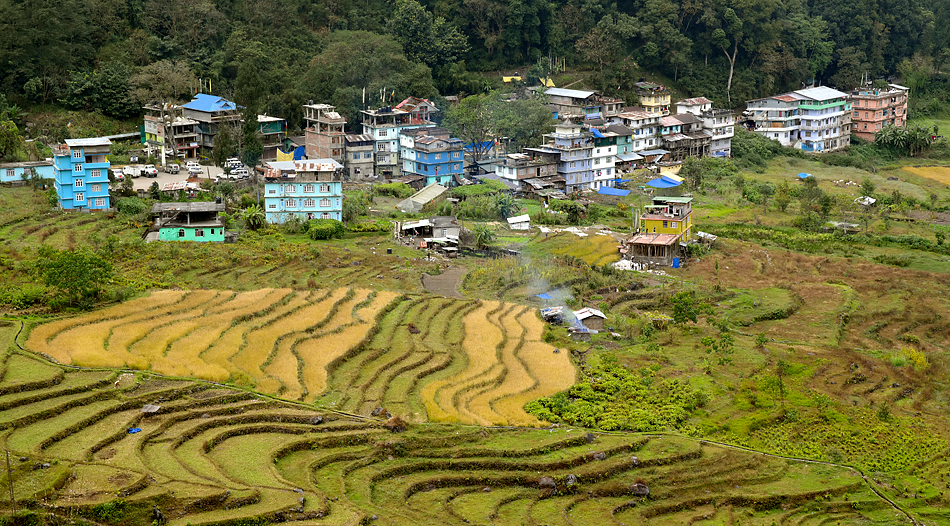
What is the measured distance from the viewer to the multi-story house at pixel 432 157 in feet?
180

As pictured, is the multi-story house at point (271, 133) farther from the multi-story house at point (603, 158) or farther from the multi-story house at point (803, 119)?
the multi-story house at point (803, 119)

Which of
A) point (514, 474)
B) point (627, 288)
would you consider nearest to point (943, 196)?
point (627, 288)

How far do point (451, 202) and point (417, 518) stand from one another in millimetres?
30973

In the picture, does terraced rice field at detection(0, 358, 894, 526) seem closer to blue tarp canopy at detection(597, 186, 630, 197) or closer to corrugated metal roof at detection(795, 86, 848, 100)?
blue tarp canopy at detection(597, 186, 630, 197)

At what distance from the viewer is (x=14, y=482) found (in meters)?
20.2

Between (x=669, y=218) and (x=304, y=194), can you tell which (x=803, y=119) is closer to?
(x=669, y=218)

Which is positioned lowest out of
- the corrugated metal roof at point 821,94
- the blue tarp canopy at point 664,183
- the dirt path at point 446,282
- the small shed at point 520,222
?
the dirt path at point 446,282

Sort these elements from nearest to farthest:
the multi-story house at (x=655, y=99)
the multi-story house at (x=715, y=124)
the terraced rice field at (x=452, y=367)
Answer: the terraced rice field at (x=452, y=367) < the multi-story house at (x=715, y=124) < the multi-story house at (x=655, y=99)

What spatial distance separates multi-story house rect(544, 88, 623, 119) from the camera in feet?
212

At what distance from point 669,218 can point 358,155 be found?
773 inches

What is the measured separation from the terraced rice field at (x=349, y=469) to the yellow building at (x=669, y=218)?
2014cm

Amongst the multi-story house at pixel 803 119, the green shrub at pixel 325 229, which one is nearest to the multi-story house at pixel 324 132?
the green shrub at pixel 325 229

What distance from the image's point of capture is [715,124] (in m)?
66.1

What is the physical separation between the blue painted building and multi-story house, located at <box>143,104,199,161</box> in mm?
7215
